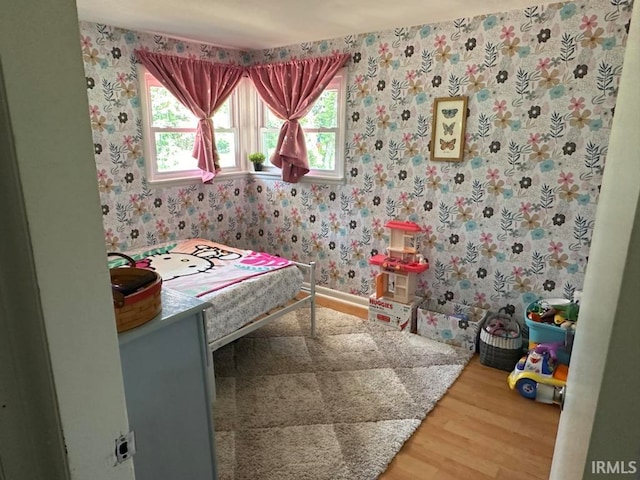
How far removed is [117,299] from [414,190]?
2.77m

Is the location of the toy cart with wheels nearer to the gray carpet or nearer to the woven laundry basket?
the woven laundry basket

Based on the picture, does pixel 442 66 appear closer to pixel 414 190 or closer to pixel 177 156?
pixel 414 190

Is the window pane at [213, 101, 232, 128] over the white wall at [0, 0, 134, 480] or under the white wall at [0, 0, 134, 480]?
over

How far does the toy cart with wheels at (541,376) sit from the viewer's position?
8.69 feet

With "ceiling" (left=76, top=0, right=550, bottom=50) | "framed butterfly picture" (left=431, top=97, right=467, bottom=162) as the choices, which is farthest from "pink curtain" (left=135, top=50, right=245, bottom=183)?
"framed butterfly picture" (left=431, top=97, right=467, bottom=162)

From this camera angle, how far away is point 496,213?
10.5 feet

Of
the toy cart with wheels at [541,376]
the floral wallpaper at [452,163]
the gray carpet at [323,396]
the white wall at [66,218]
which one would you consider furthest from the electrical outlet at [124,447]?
the floral wallpaper at [452,163]

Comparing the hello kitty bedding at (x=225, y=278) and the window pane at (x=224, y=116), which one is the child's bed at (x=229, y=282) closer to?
the hello kitty bedding at (x=225, y=278)

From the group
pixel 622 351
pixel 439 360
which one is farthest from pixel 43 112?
pixel 439 360

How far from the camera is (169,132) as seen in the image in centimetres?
388

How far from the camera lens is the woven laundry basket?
2984 millimetres

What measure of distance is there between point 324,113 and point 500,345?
2.43 meters

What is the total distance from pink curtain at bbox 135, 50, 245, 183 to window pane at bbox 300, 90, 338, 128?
81 centimetres

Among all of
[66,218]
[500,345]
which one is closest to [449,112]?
[500,345]
